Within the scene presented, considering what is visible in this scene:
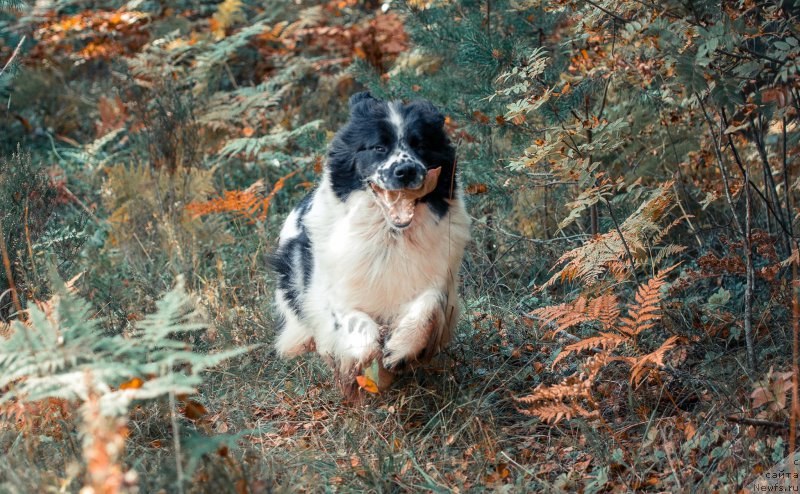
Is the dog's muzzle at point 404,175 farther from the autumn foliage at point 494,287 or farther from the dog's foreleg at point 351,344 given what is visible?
the dog's foreleg at point 351,344

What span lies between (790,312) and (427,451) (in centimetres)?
184

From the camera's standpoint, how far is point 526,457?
3.63 meters

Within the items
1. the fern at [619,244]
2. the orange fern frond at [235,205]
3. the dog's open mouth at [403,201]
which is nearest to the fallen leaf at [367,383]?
the dog's open mouth at [403,201]

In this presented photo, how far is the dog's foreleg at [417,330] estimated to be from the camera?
3.90 m

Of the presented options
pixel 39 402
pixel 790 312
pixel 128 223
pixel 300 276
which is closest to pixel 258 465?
pixel 39 402

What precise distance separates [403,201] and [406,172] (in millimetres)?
197

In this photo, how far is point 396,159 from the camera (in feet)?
12.8

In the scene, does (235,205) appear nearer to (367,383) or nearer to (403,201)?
(403,201)

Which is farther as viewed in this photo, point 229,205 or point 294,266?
point 229,205

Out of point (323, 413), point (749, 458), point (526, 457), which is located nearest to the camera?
point (749, 458)

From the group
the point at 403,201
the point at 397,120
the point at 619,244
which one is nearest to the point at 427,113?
the point at 397,120

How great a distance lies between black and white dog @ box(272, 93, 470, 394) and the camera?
13.0 ft

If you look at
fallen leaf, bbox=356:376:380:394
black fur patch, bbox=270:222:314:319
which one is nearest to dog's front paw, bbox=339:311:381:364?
fallen leaf, bbox=356:376:380:394

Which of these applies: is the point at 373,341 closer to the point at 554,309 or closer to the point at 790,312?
the point at 554,309
